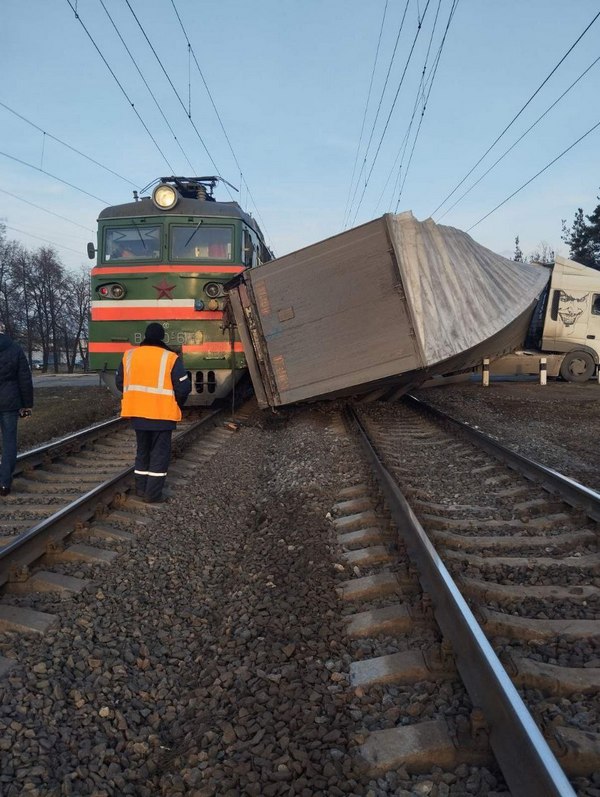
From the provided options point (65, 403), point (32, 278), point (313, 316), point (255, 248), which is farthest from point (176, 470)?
point (32, 278)

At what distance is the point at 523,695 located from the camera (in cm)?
245

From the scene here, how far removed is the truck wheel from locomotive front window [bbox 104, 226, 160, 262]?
14441 mm

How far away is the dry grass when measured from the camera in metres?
9.73

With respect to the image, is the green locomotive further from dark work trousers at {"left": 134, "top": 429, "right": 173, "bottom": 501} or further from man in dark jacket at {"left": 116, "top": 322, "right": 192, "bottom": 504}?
dark work trousers at {"left": 134, "top": 429, "right": 173, "bottom": 501}

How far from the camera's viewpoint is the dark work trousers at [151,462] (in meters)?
5.59

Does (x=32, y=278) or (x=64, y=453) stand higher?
(x=32, y=278)

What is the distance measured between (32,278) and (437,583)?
58541 mm

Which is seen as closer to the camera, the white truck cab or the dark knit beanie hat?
the dark knit beanie hat

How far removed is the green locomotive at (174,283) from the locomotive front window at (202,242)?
0.06ft

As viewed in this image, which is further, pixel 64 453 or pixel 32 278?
pixel 32 278

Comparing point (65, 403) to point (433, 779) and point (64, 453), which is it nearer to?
point (64, 453)

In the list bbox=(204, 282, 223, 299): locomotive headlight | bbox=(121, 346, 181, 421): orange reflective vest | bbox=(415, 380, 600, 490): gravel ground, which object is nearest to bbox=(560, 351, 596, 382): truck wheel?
bbox=(415, 380, 600, 490): gravel ground

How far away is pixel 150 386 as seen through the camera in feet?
18.6

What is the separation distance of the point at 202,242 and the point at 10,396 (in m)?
5.16
